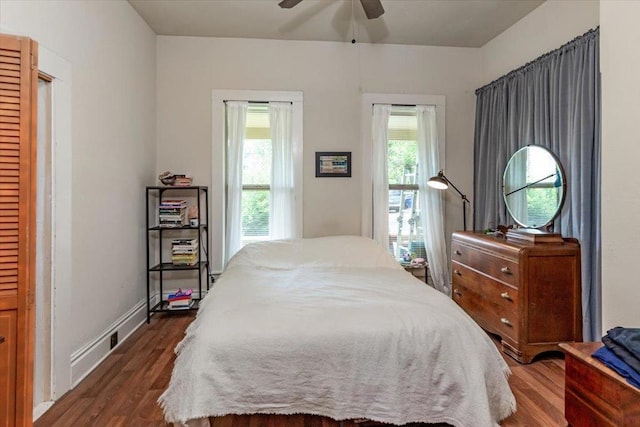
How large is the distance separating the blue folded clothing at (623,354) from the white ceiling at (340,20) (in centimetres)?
287

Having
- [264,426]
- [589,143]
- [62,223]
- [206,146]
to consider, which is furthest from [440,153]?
[62,223]

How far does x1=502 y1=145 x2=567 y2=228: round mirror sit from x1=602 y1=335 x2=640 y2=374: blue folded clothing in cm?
169

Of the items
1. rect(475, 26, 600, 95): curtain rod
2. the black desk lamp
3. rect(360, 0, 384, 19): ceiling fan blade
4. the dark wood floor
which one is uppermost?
rect(360, 0, 384, 19): ceiling fan blade

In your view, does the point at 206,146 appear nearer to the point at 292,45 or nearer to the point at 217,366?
the point at 292,45

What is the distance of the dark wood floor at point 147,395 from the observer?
5.89 feet

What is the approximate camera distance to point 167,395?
1.57m

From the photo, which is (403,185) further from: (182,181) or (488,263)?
(182,181)

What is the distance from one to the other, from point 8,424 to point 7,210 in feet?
2.90

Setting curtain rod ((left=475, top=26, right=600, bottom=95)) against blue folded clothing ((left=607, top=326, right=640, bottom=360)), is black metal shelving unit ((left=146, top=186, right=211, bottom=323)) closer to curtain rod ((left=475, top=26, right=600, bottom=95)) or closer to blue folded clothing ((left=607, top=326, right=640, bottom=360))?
blue folded clothing ((left=607, top=326, right=640, bottom=360))

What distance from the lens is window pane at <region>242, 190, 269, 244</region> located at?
3.66m

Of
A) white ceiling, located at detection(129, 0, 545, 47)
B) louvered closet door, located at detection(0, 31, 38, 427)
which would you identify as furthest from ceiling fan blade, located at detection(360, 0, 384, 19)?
louvered closet door, located at detection(0, 31, 38, 427)

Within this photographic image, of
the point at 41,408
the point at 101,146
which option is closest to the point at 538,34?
the point at 101,146

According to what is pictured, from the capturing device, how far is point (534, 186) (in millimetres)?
2908

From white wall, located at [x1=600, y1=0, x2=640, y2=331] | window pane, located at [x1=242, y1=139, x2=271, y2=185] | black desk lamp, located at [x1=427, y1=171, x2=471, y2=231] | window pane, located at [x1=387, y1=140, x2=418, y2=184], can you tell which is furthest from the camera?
window pane, located at [x1=387, y1=140, x2=418, y2=184]
